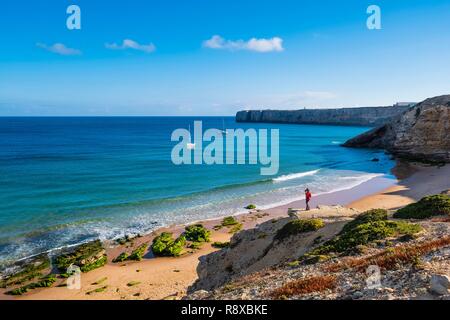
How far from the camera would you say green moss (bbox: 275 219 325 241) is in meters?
15.9

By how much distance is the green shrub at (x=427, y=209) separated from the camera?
16.1 metres

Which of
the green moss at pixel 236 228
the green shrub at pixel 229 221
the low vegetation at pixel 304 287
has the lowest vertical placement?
the green moss at pixel 236 228

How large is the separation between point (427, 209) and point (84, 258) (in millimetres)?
20417

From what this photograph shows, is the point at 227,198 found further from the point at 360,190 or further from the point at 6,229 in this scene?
the point at 6,229

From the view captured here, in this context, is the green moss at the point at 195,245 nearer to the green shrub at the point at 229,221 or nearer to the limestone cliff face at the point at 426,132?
the green shrub at the point at 229,221

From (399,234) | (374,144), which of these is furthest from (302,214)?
(374,144)

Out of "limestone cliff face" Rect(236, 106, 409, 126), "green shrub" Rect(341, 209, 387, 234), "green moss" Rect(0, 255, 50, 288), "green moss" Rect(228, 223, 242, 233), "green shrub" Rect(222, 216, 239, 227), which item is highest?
"limestone cliff face" Rect(236, 106, 409, 126)

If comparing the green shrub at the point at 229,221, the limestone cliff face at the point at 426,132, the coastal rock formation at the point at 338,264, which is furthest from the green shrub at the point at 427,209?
the limestone cliff face at the point at 426,132

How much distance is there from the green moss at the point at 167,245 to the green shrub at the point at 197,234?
2.13 feet

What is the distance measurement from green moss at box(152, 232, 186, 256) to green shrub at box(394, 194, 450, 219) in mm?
14543

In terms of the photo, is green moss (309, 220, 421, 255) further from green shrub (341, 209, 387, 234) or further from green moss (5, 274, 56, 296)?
green moss (5, 274, 56, 296)

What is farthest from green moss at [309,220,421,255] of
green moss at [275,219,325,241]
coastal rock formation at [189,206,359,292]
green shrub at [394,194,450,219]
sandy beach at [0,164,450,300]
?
sandy beach at [0,164,450,300]

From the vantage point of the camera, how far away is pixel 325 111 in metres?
193

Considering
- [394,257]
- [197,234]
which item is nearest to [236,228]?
[197,234]
